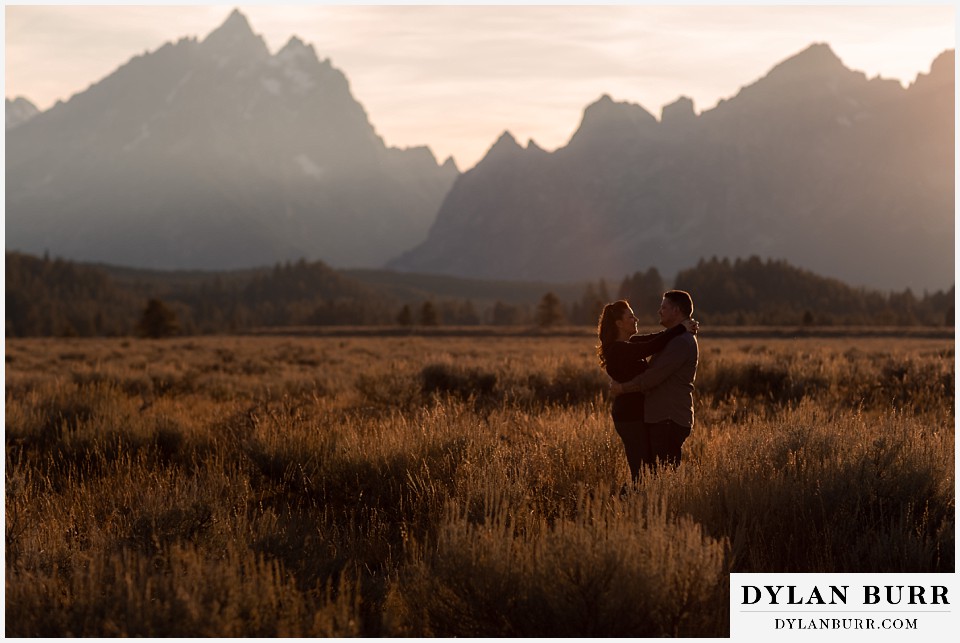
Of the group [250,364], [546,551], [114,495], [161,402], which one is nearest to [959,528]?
[546,551]

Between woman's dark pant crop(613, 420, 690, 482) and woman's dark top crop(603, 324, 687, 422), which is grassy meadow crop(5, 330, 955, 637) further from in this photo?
woman's dark top crop(603, 324, 687, 422)

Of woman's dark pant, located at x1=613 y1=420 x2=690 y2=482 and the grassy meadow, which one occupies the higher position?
woman's dark pant, located at x1=613 y1=420 x2=690 y2=482

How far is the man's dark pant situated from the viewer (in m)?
7.30

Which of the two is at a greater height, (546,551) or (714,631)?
(546,551)

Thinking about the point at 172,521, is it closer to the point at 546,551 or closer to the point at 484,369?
the point at 546,551

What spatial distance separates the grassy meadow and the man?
33 centimetres

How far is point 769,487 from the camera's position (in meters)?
6.76

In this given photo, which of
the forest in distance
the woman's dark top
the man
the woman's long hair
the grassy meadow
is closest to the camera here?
the grassy meadow

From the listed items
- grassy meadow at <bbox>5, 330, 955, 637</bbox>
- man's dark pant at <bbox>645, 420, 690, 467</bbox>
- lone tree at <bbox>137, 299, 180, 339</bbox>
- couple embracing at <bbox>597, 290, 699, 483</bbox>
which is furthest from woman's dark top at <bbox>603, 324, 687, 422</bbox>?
lone tree at <bbox>137, 299, 180, 339</bbox>

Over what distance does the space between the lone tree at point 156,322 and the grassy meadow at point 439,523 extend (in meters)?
78.8

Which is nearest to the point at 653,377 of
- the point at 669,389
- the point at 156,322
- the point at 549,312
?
the point at 669,389

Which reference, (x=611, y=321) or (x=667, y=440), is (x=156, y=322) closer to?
(x=611, y=321)

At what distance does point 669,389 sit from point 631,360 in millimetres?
378

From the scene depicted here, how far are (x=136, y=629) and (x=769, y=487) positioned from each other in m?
4.49
